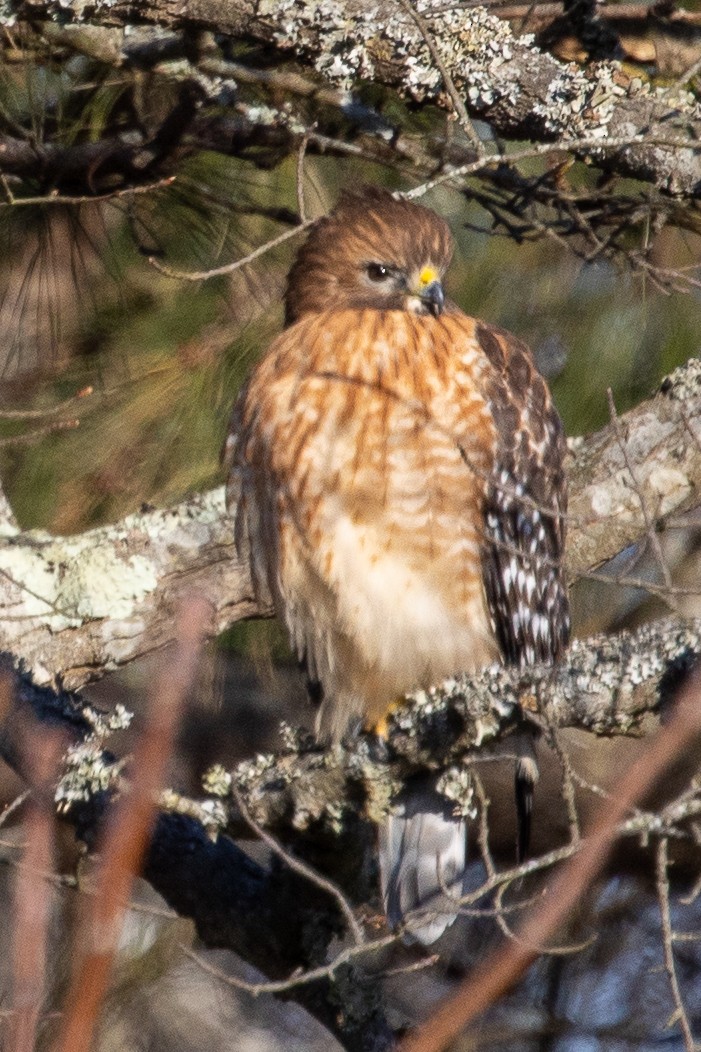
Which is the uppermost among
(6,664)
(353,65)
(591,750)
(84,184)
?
(353,65)

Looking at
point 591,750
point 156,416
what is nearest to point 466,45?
point 156,416

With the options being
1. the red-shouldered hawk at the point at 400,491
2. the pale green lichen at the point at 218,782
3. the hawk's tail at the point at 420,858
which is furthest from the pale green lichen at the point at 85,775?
the hawk's tail at the point at 420,858

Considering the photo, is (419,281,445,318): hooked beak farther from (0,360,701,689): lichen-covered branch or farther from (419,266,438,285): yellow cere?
(0,360,701,689): lichen-covered branch

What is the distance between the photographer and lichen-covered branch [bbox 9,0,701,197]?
3154 millimetres

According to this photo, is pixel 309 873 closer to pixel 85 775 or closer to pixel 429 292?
pixel 85 775

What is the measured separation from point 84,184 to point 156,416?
65 cm

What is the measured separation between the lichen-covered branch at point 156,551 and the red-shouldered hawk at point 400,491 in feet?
0.35

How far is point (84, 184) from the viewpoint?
3.80 m

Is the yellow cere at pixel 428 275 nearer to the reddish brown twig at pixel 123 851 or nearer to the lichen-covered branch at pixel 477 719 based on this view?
the lichen-covered branch at pixel 477 719

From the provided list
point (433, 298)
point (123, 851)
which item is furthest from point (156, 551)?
point (123, 851)

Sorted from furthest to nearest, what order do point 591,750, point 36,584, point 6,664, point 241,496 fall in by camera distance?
point 591,750 < point 241,496 < point 36,584 < point 6,664

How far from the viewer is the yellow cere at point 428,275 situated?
3.62m

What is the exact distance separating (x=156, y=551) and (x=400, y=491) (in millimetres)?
616

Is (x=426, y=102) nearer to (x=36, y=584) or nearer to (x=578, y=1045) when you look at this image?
(x=36, y=584)
